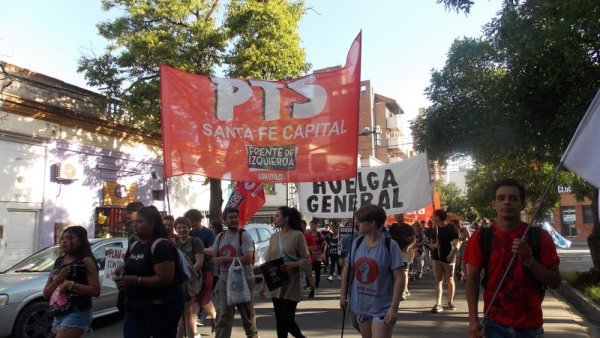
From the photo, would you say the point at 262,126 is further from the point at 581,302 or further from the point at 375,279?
the point at 581,302

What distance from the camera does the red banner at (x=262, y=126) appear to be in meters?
5.94

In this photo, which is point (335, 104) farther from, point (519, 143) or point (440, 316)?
point (519, 143)

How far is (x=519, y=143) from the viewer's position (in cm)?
1139

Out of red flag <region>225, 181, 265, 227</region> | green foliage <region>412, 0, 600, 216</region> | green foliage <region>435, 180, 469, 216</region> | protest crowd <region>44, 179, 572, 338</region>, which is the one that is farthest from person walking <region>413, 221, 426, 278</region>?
green foliage <region>435, 180, 469, 216</region>

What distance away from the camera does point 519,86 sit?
33.4 feet

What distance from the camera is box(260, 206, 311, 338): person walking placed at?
5.96 metres

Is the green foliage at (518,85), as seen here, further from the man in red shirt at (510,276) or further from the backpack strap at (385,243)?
the man in red shirt at (510,276)

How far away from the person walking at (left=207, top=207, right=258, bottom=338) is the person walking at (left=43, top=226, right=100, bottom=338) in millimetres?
1960

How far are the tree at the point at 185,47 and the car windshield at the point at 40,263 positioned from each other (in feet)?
31.9

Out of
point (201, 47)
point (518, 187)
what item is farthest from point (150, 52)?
point (518, 187)

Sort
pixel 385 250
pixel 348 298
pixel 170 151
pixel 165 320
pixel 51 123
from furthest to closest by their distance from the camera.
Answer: pixel 51 123, pixel 170 151, pixel 348 298, pixel 385 250, pixel 165 320

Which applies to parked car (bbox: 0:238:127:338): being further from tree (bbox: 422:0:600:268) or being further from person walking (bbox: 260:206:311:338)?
tree (bbox: 422:0:600:268)

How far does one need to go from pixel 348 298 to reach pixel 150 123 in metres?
15.7

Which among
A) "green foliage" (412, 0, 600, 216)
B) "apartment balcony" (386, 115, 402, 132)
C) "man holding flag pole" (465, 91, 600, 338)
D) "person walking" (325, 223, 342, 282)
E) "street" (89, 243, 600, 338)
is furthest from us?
"apartment balcony" (386, 115, 402, 132)
